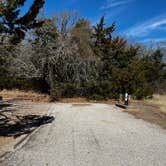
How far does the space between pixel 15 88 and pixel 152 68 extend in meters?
17.3

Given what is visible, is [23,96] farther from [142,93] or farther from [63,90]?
[142,93]

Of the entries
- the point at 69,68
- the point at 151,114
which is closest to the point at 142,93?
the point at 69,68

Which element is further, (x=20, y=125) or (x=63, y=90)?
(x=63, y=90)

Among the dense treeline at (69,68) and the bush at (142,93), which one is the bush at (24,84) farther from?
the bush at (142,93)

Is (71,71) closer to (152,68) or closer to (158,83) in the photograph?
(152,68)

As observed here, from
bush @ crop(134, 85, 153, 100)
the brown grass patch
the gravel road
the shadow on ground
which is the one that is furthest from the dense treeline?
the gravel road

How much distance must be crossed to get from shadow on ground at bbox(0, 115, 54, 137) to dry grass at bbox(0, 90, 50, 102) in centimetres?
975

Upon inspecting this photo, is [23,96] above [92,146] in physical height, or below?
above

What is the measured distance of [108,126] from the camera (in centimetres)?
1128

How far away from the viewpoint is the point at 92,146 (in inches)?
305

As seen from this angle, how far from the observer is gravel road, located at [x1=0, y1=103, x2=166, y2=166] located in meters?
6.31

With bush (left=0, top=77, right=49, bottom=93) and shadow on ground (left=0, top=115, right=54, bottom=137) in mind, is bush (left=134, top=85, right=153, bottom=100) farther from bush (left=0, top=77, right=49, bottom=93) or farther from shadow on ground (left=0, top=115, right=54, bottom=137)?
shadow on ground (left=0, top=115, right=54, bottom=137)

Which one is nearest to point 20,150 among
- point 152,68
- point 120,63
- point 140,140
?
point 140,140

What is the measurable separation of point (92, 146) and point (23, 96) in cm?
1805
